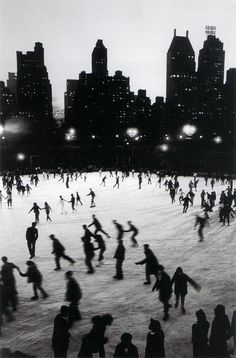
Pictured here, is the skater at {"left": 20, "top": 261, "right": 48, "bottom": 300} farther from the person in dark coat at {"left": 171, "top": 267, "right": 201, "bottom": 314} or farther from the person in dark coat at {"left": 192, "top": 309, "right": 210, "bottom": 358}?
the person in dark coat at {"left": 192, "top": 309, "right": 210, "bottom": 358}

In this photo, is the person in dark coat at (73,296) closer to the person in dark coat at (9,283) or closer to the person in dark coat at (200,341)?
the person in dark coat at (9,283)

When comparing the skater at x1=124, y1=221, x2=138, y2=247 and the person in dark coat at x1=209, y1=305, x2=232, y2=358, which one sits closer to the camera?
the person in dark coat at x1=209, y1=305, x2=232, y2=358

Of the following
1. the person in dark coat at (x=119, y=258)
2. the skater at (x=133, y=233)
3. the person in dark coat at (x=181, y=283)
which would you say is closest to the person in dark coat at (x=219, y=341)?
the person in dark coat at (x=181, y=283)

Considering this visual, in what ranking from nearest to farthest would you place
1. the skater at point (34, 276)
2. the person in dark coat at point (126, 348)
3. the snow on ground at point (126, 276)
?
1. the person in dark coat at point (126, 348)
2. the snow on ground at point (126, 276)
3. the skater at point (34, 276)

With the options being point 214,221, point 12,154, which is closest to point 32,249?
point 214,221

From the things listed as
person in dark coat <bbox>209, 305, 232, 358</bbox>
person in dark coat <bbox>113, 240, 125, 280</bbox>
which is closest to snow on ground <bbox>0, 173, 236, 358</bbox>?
person in dark coat <bbox>113, 240, 125, 280</bbox>

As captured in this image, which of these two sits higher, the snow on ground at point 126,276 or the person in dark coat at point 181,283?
the person in dark coat at point 181,283
